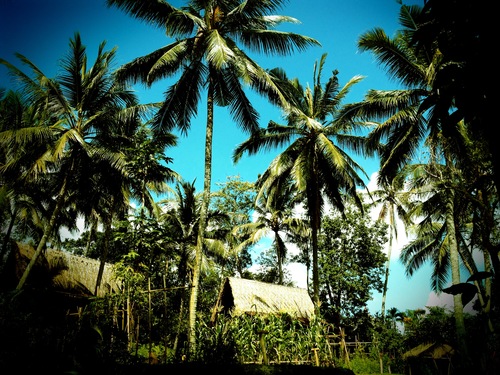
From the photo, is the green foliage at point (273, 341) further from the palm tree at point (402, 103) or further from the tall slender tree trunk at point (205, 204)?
the palm tree at point (402, 103)

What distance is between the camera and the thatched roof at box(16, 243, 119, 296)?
14.3m

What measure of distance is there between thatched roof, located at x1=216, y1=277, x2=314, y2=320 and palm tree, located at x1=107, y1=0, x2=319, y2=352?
213 inches

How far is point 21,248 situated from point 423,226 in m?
19.9

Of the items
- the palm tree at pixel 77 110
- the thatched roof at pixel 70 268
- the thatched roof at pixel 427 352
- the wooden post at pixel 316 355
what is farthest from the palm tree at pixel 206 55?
the thatched roof at pixel 427 352

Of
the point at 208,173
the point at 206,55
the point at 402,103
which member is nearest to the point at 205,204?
the point at 208,173

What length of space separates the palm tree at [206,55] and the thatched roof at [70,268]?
26.0 feet

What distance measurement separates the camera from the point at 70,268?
607 inches

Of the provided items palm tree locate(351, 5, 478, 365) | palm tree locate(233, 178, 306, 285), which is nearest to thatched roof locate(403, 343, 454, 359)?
palm tree locate(351, 5, 478, 365)

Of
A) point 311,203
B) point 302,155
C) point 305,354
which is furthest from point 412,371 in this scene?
point 302,155

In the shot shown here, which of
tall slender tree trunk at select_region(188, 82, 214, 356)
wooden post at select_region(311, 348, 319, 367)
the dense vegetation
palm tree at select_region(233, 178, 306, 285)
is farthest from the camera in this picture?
palm tree at select_region(233, 178, 306, 285)

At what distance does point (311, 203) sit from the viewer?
49.1 ft

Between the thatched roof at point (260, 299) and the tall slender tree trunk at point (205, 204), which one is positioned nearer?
the tall slender tree trunk at point (205, 204)

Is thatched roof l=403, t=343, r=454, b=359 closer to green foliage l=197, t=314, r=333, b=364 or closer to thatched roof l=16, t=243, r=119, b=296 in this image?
green foliage l=197, t=314, r=333, b=364

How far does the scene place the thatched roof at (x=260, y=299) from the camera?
13.7 meters
